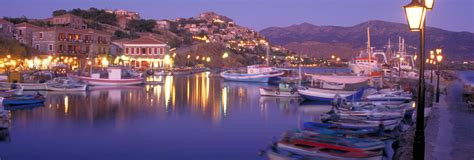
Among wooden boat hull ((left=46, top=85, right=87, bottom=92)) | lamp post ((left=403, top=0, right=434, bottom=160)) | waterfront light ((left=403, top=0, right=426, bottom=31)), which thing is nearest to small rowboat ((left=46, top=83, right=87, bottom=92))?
wooden boat hull ((left=46, top=85, right=87, bottom=92))

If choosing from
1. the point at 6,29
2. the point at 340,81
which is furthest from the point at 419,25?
the point at 6,29

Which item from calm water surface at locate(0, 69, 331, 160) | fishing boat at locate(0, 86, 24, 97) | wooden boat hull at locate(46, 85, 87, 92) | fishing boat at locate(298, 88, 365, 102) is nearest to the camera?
calm water surface at locate(0, 69, 331, 160)

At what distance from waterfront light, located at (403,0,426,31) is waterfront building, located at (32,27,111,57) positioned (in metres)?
58.1

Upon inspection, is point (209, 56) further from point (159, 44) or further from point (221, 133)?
point (221, 133)

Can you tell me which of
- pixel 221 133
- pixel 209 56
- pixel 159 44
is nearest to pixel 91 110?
pixel 221 133

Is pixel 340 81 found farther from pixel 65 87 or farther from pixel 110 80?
pixel 65 87

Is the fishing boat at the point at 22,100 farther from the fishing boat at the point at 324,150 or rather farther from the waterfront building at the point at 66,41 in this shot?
the waterfront building at the point at 66,41

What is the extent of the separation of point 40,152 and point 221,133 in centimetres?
706

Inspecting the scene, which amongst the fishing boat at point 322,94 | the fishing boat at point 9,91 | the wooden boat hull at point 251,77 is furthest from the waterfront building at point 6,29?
the fishing boat at point 322,94

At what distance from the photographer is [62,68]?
59.2 meters

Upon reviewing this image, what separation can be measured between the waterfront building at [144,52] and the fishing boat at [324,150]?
2660 inches

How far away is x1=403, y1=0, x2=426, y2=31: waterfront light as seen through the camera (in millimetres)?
6641

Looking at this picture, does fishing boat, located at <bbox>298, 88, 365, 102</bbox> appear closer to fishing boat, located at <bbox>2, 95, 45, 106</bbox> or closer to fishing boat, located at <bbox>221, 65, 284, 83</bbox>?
fishing boat, located at <bbox>2, 95, 45, 106</bbox>

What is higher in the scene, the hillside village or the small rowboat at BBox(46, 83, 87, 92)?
the hillside village
